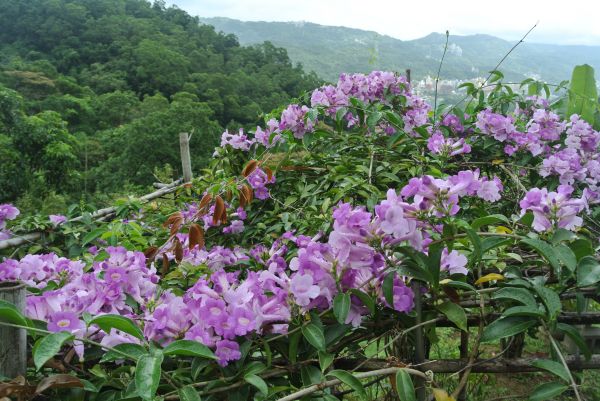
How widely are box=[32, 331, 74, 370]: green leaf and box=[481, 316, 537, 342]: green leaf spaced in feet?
1.75

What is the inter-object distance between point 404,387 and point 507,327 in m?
0.17

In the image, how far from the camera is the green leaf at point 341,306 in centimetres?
69

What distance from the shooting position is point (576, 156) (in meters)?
1.48

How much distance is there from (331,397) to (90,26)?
35849mm

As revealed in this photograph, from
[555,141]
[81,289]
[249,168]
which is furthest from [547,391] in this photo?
[555,141]

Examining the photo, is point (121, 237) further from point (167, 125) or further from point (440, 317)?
point (167, 125)

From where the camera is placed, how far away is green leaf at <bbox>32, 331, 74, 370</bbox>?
538mm

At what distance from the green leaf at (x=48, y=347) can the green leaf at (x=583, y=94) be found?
183 cm

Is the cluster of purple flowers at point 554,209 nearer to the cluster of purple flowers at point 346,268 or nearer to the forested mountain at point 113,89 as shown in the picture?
the cluster of purple flowers at point 346,268

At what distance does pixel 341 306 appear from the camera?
0.69 m

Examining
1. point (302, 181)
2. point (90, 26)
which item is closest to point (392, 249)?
point (302, 181)

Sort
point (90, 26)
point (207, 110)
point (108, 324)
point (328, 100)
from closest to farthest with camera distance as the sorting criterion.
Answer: point (108, 324)
point (328, 100)
point (207, 110)
point (90, 26)

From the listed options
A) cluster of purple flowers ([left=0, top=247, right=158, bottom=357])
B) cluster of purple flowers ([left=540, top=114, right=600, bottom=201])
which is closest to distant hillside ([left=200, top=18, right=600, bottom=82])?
cluster of purple flowers ([left=540, top=114, right=600, bottom=201])

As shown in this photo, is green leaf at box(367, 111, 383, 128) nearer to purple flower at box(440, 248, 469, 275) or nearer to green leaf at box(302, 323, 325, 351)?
purple flower at box(440, 248, 469, 275)
